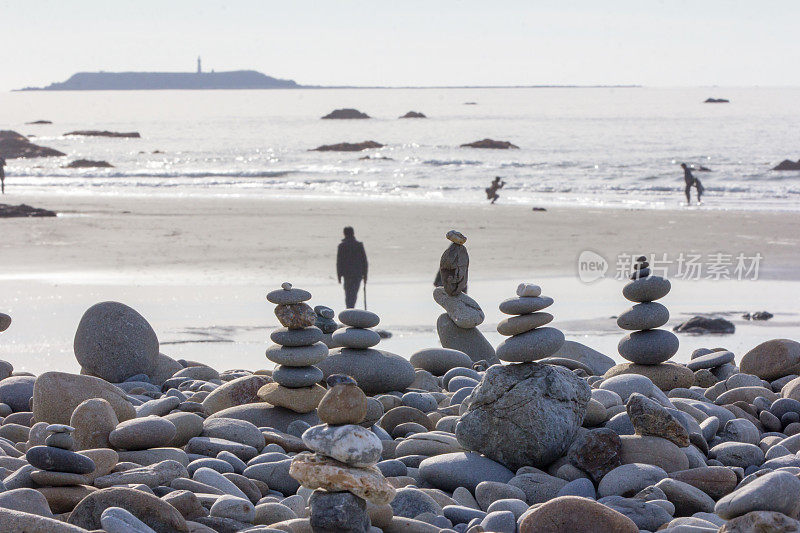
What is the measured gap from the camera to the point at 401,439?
680 cm

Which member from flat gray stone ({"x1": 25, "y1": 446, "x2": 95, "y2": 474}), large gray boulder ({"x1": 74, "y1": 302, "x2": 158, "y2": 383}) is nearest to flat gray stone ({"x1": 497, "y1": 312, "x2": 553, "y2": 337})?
flat gray stone ({"x1": 25, "y1": 446, "x2": 95, "y2": 474})

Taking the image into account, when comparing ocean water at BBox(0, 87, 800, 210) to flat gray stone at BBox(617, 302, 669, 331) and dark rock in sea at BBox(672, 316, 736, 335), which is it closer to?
dark rock in sea at BBox(672, 316, 736, 335)

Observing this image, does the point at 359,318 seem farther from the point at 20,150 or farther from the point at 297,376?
the point at 20,150

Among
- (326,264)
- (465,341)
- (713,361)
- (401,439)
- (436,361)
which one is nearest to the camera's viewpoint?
(401,439)

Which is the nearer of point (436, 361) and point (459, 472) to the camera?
point (459, 472)

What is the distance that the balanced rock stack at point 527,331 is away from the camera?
6.38m

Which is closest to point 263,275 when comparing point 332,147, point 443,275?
point 443,275

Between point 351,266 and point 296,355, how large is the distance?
630 centimetres

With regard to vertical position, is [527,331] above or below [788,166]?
below

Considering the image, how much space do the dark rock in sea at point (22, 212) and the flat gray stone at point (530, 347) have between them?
2137 centimetres

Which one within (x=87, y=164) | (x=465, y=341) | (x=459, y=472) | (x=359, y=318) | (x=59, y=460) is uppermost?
(x=359, y=318)

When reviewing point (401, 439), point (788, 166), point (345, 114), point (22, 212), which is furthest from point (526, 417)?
point (345, 114)

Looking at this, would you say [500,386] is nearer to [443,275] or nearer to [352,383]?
[352,383]

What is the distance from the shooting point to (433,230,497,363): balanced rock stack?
9969mm
